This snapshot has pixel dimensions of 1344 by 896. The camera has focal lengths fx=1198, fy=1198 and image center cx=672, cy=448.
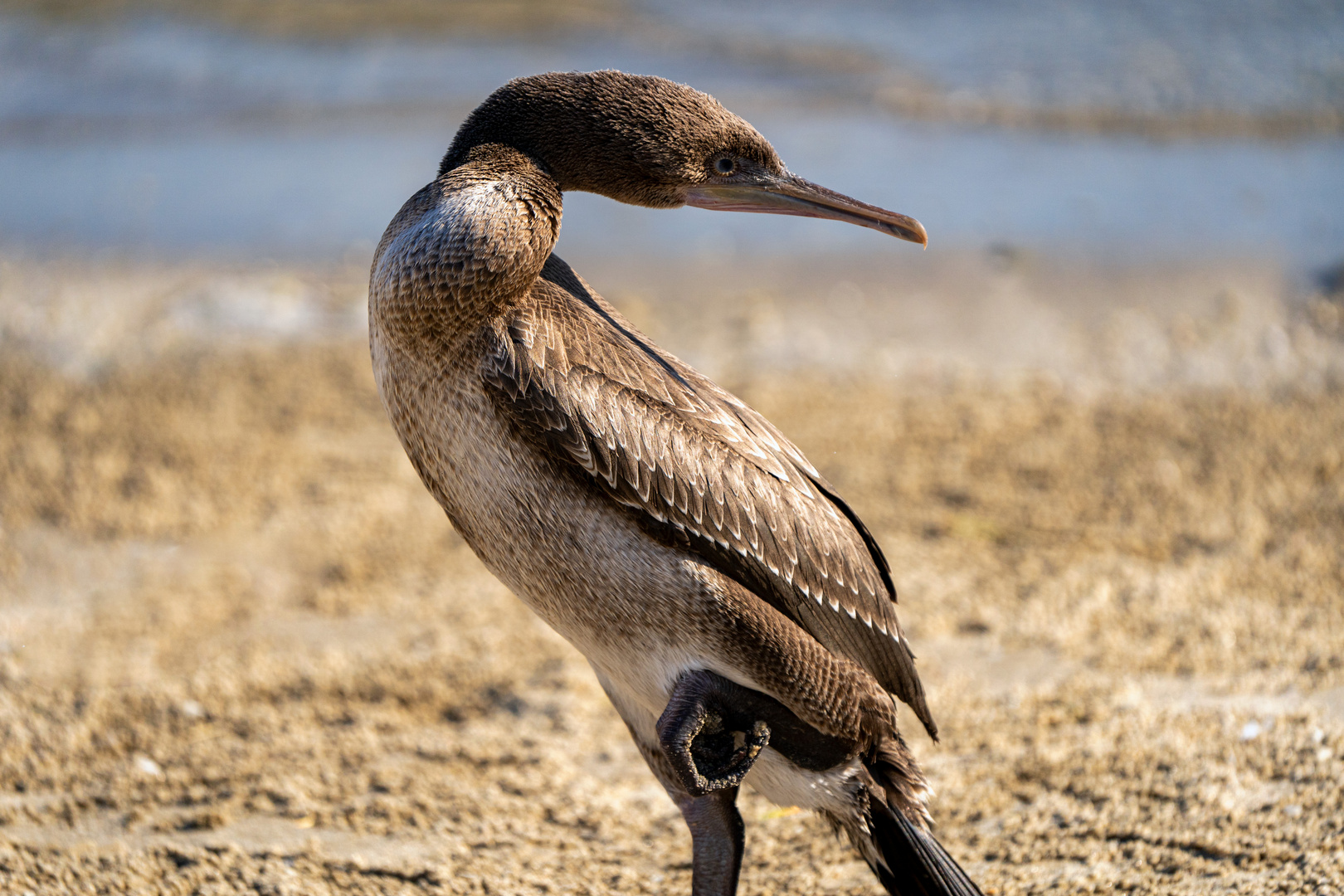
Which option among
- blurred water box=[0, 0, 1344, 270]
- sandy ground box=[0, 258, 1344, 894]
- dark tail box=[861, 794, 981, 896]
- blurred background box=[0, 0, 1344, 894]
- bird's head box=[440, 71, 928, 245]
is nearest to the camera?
bird's head box=[440, 71, 928, 245]

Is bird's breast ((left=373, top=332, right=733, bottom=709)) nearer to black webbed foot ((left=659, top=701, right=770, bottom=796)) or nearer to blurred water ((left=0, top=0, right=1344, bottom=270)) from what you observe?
black webbed foot ((left=659, top=701, right=770, bottom=796))

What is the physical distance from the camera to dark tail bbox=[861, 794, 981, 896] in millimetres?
3115

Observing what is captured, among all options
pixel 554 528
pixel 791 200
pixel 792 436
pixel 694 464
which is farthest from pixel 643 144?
pixel 792 436

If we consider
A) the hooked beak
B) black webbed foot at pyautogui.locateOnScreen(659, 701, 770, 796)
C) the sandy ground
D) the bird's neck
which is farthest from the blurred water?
black webbed foot at pyautogui.locateOnScreen(659, 701, 770, 796)

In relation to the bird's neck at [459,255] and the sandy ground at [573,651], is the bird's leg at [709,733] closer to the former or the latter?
the sandy ground at [573,651]

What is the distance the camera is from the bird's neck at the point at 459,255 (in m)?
2.75

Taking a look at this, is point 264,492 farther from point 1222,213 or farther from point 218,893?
point 1222,213

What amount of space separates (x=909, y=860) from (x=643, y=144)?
199 centimetres

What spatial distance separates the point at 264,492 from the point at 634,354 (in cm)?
349

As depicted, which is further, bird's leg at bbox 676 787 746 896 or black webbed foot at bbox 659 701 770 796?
bird's leg at bbox 676 787 746 896

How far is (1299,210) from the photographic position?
865 centimetres

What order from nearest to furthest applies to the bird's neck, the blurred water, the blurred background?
the bird's neck → the blurred background → the blurred water

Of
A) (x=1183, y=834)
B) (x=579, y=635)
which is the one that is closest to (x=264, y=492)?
(x=579, y=635)

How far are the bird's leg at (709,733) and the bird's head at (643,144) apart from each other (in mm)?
1220
